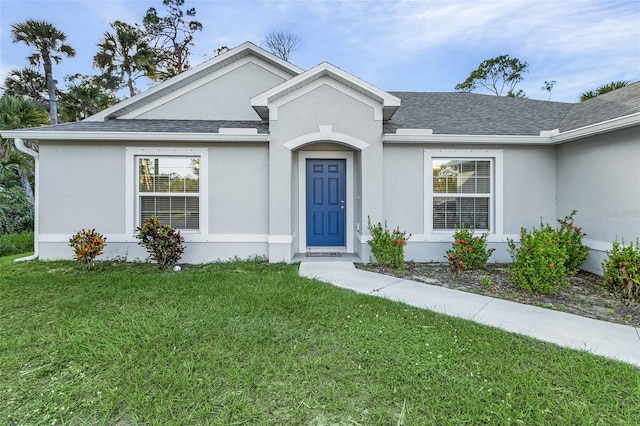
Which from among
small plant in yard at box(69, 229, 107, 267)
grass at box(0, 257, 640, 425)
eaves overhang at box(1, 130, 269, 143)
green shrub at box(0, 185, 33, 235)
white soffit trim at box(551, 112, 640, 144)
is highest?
eaves overhang at box(1, 130, 269, 143)

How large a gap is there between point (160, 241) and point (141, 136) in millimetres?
2365

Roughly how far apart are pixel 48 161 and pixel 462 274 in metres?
9.23

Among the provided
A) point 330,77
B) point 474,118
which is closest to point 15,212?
point 330,77

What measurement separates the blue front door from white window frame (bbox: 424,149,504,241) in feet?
6.74

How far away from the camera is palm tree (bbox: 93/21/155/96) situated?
15953 millimetres

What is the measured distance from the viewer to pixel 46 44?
1441cm

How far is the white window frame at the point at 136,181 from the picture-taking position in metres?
6.83

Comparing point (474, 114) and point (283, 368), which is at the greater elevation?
point (474, 114)

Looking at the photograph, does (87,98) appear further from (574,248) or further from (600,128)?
(574,248)

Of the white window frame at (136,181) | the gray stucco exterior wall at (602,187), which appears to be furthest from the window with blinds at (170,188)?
the gray stucco exterior wall at (602,187)

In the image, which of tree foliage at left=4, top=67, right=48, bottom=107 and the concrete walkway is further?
tree foliage at left=4, top=67, right=48, bottom=107

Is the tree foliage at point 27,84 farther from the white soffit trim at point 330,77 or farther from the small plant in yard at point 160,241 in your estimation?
the white soffit trim at point 330,77

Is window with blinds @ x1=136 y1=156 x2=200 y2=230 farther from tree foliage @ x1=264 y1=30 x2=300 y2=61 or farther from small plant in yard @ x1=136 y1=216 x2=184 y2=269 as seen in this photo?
tree foliage @ x1=264 y1=30 x2=300 y2=61

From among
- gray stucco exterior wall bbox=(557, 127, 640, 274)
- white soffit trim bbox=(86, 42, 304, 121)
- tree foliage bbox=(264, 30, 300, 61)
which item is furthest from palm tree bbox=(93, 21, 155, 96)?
gray stucco exterior wall bbox=(557, 127, 640, 274)
